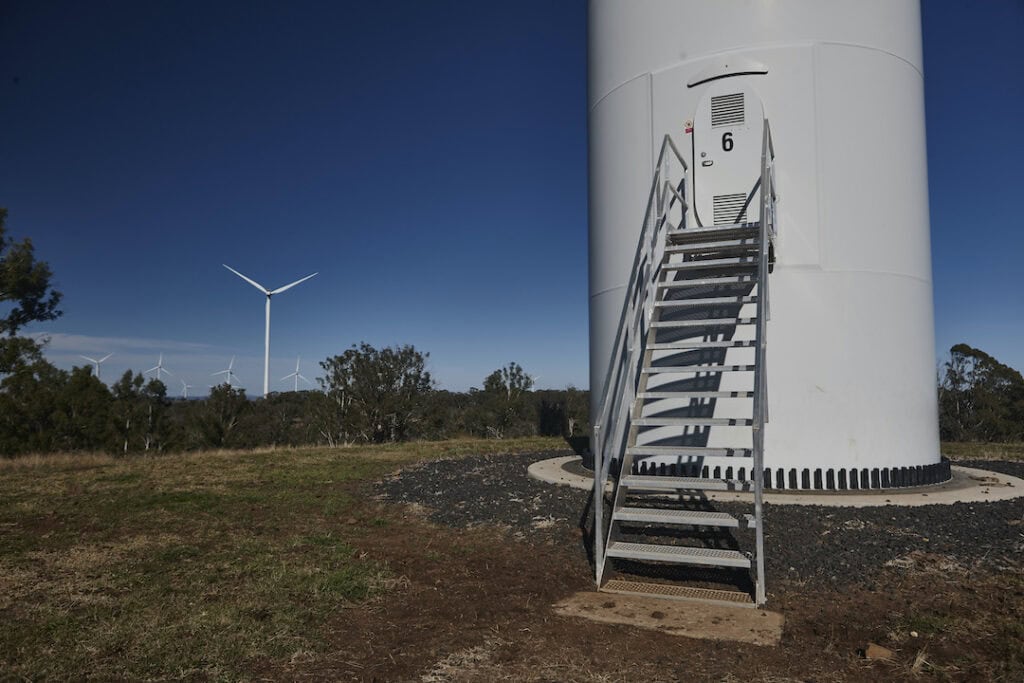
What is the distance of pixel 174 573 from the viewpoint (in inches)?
193

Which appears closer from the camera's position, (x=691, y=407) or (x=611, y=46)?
(x=691, y=407)

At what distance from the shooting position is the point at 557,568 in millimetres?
4922

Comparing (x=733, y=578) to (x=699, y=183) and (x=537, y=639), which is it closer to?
(x=537, y=639)

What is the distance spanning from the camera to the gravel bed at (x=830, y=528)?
4.65 metres

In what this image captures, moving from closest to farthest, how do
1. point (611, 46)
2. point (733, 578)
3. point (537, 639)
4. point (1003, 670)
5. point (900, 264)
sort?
point (1003, 670)
point (537, 639)
point (733, 578)
point (900, 264)
point (611, 46)

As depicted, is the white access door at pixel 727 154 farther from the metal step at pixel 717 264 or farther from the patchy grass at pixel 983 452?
the patchy grass at pixel 983 452

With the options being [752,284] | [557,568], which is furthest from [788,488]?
[557,568]

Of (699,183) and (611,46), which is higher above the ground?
(611,46)

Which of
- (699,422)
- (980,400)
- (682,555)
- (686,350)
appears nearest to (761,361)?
(699,422)

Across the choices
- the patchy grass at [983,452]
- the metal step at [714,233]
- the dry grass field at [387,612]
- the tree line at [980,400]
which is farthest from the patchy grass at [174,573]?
the tree line at [980,400]

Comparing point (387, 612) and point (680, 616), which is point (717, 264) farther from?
point (387, 612)

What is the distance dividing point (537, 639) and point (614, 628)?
49 centimetres

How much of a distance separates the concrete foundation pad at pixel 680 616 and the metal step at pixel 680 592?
0.04 metres

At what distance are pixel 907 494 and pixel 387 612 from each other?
5823 millimetres
